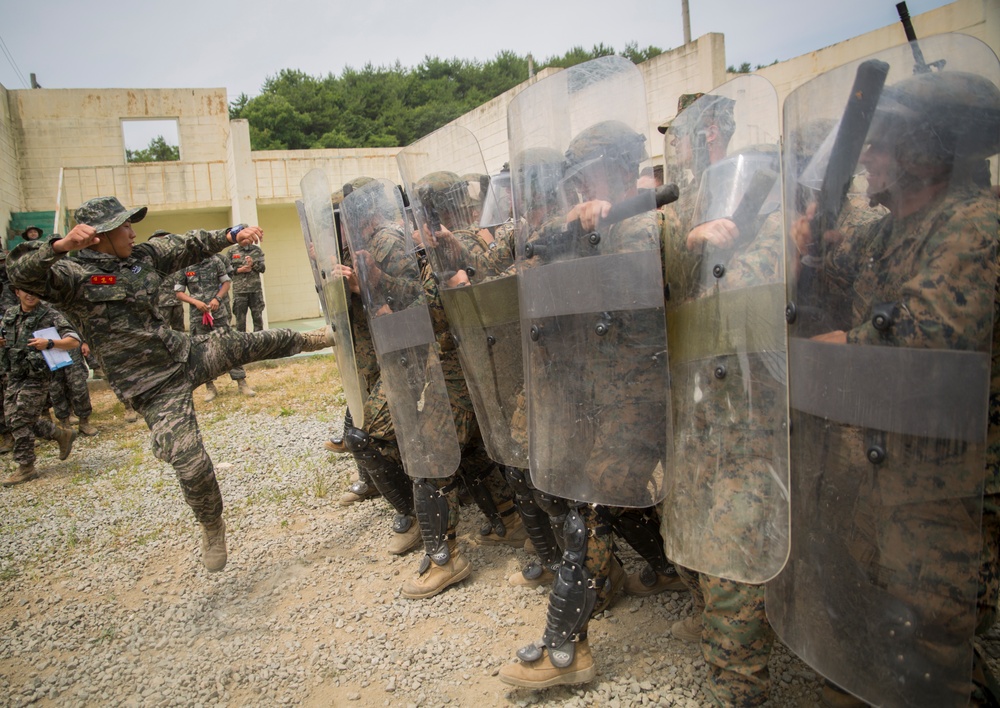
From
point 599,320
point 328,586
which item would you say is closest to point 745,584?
point 599,320

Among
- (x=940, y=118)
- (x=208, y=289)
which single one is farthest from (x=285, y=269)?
(x=940, y=118)

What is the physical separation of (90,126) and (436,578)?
15303 millimetres

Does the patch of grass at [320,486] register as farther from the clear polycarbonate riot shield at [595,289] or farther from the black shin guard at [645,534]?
the clear polycarbonate riot shield at [595,289]

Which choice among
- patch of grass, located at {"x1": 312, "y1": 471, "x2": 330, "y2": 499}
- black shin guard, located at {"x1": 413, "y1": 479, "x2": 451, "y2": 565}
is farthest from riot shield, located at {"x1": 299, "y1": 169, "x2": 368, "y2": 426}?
patch of grass, located at {"x1": 312, "y1": 471, "x2": 330, "y2": 499}

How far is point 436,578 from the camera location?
3.14 metres

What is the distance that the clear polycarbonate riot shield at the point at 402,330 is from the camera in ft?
9.77

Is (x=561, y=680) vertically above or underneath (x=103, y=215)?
underneath

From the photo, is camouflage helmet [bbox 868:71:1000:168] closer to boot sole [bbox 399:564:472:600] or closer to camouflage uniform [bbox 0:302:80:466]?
boot sole [bbox 399:564:472:600]

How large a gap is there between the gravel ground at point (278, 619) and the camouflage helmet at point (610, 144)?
1745 millimetres

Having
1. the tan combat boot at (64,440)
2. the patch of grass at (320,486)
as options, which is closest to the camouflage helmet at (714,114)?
the patch of grass at (320,486)

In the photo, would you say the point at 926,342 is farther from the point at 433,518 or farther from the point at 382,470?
the point at 382,470

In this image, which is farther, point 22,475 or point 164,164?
point 164,164

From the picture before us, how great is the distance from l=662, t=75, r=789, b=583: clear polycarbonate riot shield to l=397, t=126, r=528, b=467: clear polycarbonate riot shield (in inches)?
31.0

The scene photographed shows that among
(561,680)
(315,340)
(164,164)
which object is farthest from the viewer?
(164,164)
